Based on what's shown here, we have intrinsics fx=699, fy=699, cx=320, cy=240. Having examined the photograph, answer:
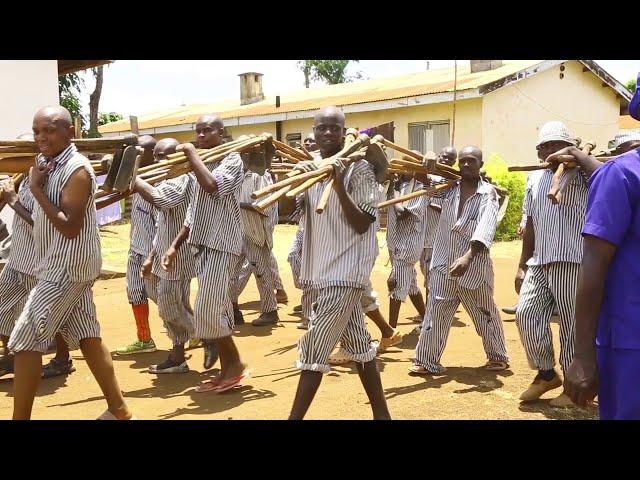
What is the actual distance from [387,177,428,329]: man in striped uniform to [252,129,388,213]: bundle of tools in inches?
115

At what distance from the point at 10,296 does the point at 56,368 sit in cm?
79

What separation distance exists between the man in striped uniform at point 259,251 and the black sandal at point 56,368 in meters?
2.32

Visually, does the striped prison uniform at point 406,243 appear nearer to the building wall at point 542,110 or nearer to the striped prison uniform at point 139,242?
the striped prison uniform at point 139,242

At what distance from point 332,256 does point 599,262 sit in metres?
1.85

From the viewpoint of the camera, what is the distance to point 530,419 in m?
4.70

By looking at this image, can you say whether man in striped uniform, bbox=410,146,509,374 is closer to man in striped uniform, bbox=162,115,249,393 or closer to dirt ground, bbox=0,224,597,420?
dirt ground, bbox=0,224,597,420

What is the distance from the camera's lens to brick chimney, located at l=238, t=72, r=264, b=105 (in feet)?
87.3

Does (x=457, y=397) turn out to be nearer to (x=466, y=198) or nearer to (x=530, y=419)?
(x=530, y=419)

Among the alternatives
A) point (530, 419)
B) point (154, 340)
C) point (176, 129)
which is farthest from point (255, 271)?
point (176, 129)

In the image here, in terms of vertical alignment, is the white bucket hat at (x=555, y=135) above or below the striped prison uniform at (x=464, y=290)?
above

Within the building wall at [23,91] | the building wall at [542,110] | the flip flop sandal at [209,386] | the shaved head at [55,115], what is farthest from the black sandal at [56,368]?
the building wall at [542,110]

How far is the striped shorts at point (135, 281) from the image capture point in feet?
21.8

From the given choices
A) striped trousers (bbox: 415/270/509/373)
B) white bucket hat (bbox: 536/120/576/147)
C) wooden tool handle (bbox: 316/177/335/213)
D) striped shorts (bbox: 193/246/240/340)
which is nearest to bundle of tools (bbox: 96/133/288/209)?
striped shorts (bbox: 193/246/240/340)

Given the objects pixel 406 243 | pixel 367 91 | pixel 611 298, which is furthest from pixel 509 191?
pixel 611 298
